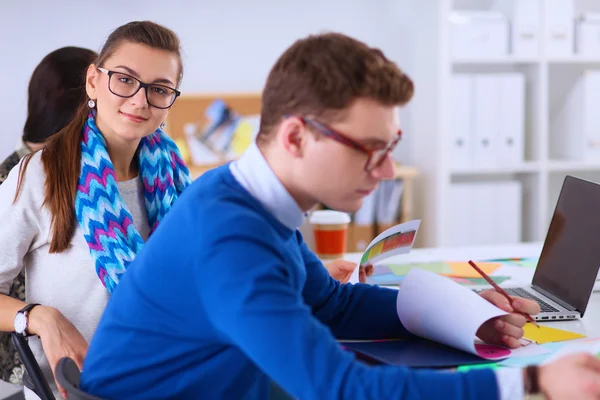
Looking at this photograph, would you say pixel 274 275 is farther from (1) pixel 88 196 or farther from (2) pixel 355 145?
(1) pixel 88 196

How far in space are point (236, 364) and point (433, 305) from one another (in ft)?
1.13

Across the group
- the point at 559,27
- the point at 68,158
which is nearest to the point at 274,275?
the point at 68,158

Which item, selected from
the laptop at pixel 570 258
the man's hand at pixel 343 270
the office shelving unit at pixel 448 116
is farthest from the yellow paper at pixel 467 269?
the office shelving unit at pixel 448 116

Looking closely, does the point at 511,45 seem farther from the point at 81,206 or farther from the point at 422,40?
the point at 81,206

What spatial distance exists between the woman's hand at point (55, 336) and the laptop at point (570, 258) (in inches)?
33.8

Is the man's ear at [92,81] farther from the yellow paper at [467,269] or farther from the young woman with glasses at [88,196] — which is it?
the yellow paper at [467,269]

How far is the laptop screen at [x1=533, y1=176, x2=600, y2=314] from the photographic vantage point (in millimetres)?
1426

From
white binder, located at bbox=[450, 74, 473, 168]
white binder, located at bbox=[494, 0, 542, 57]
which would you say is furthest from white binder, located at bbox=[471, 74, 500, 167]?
white binder, located at bbox=[494, 0, 542, 57]

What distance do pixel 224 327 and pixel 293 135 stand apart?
0.26 metres

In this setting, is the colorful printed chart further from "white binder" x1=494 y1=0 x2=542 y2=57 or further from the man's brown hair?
"white binder" x1=494 y1=0 x2=542 y2=57

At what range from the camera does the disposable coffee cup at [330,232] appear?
6.59 ft

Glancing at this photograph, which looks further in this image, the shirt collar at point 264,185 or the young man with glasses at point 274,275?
the shirt collar at point 264,185

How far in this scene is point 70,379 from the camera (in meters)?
1.04

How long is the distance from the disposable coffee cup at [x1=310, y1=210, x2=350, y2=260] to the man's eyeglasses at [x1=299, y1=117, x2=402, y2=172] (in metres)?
1.05
